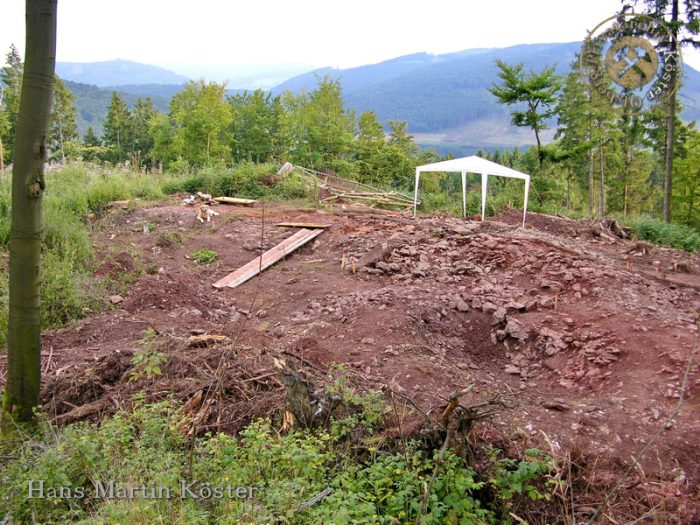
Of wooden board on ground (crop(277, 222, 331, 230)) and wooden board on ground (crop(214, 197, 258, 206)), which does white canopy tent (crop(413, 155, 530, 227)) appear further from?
wooden board on ground (crop(214, 197, 258, 206))

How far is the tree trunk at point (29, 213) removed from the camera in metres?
2.56

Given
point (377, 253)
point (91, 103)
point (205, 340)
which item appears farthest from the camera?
point (91, 103)

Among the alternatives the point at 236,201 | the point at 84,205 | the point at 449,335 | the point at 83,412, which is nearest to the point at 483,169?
the point at 236,201

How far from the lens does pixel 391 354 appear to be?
4.41 meters

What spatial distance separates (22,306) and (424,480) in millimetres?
2462

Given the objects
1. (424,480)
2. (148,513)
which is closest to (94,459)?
(148,513)

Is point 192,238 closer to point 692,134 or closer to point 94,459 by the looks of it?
point 94,459

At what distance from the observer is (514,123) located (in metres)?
19.4

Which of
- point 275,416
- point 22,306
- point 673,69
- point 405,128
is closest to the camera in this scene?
point 22,306

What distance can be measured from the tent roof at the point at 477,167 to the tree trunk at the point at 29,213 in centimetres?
898

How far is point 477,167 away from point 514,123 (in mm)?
9971

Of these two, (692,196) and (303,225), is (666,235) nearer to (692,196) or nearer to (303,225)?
(303,225)

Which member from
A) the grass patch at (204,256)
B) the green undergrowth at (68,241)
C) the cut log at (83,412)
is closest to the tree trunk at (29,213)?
the cut log at (83,412)

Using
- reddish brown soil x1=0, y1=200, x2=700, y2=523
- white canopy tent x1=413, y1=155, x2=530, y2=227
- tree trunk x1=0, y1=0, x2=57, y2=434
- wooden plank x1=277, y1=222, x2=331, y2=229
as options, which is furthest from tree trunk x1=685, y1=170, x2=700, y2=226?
tree trunk x1=0, y1=0, x2=57, y2=434
